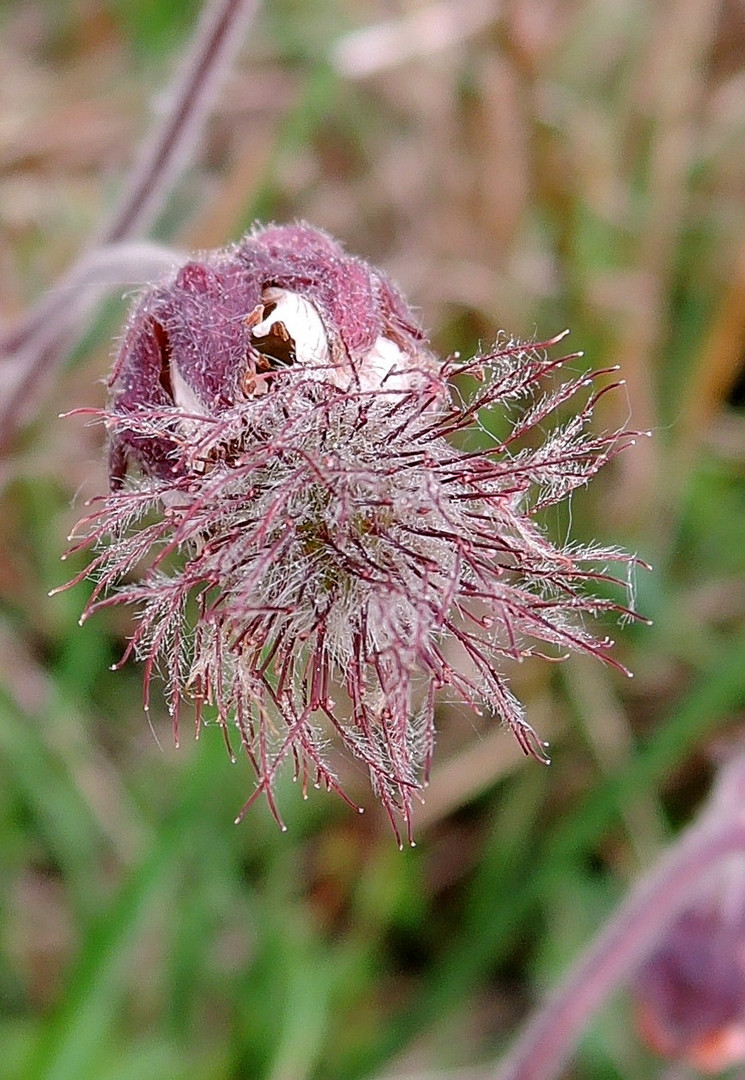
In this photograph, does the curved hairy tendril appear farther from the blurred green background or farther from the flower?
the flower

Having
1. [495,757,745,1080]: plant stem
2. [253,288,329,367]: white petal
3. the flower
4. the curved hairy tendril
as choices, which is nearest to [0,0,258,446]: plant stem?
[253,288,329,367]: white petal

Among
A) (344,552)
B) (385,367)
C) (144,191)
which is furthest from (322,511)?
(144,191)

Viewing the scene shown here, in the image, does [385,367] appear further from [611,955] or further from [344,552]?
[611,955]

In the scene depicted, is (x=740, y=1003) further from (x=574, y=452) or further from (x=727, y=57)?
(x=727, y=57)

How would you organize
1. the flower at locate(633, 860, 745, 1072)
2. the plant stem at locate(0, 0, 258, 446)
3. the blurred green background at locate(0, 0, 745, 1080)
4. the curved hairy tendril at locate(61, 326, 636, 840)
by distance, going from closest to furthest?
1. the curved hairy tendril at locate(61, 326, 636, 840)
2. the plant stem at locate(0, 0, 258, 446)
3. the flower at locate(633, 860, 745, 1072)
4. the blurred green background at locate(0, 0, 745, 1080)

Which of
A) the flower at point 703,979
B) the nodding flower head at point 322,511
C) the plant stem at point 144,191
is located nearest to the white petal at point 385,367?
the nodding flower head at point 322,511
